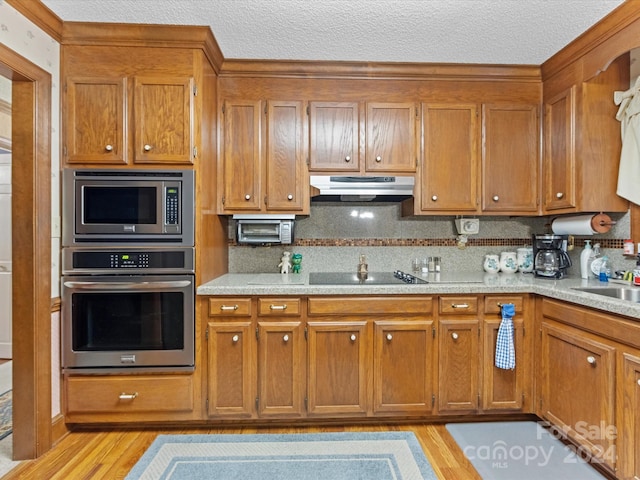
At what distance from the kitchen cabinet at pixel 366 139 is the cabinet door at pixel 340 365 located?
1.12 metres

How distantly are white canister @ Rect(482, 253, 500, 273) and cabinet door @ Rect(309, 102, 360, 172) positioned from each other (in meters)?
1.31

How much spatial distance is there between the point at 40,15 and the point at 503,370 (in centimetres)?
338

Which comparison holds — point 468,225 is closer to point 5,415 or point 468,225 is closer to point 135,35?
point 135,35

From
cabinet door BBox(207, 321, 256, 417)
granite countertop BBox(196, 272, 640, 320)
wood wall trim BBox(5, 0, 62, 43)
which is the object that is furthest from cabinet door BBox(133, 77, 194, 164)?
cabinet door BBox(207, 321, 256, 417)

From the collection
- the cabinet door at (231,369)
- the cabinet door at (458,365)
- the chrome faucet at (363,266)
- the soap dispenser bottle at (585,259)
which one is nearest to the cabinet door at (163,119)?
the cabinet door at (231,369)

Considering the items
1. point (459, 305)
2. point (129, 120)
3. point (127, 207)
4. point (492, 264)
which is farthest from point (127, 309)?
point (492, 264)

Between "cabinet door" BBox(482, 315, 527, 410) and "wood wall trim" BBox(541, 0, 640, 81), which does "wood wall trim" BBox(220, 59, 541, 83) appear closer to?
"wood wall trim" BBox(541, 0, 640, 81)

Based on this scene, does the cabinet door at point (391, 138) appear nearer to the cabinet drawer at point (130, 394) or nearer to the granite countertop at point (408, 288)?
the granite countertop at point (408, 288)

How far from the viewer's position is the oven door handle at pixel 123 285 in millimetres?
2148

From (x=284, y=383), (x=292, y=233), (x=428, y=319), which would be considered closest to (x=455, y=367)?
(x=428, y=319)

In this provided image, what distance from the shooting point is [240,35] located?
2.23 m

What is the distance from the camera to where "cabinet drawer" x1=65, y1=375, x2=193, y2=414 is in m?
2.18

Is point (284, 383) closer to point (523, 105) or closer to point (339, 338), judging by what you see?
point (339, 338)

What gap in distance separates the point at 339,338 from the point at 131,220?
1.45 metres
